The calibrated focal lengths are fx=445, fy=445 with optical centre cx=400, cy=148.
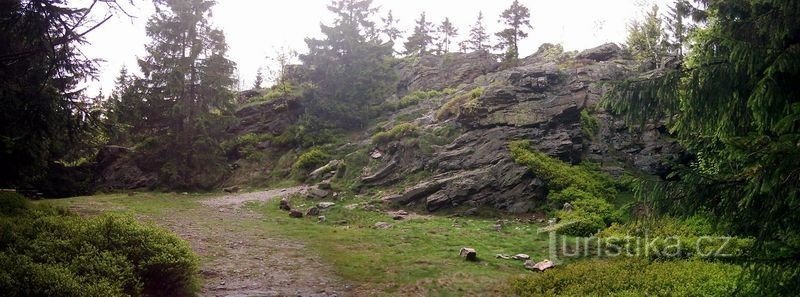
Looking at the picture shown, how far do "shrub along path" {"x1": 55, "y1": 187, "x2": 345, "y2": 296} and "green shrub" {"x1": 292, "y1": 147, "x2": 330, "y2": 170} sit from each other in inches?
252

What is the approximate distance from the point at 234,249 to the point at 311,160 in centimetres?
1553

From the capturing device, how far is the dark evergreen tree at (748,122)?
13.5 ft

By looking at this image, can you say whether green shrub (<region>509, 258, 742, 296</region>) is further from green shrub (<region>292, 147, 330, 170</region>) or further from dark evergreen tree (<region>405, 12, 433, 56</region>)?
dark evergreen tree (<region>405, 12, 433, 56</region>)

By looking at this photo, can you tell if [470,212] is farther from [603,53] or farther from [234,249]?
[603,53]

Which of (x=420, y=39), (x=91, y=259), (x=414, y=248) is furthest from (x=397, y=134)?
(x=420, y=39)

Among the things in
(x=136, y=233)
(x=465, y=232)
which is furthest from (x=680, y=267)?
(x=136, y=233)

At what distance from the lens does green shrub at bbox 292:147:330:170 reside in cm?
2778

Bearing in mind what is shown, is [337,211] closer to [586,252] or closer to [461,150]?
[461,150]

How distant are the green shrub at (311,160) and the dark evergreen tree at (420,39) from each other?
1370 inches

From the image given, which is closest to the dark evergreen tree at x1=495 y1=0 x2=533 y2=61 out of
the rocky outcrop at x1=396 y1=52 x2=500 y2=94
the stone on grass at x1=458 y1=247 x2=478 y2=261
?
the rocky outcrop at x1=396 y1=52 x2=500 y2=94

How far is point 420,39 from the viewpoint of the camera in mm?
61688

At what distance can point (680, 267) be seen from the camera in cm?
962

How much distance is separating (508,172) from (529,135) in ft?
11.3

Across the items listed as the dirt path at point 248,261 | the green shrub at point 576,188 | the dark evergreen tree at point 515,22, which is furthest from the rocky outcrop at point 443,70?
the dirt path at point 248,261
